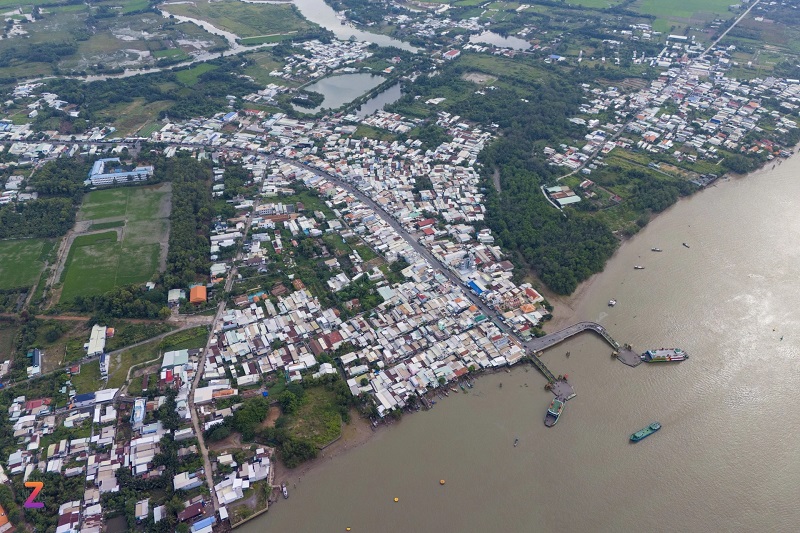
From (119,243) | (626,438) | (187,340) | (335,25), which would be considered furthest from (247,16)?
(626,438)

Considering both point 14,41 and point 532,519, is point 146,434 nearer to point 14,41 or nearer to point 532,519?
point 532,519

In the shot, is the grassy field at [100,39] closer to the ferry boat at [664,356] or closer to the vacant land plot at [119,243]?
the vacant land plot at [119,243]

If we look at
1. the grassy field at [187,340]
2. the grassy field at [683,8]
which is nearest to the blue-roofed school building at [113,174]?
the grassy field at [187,340]

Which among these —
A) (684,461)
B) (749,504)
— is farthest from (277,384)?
(749,504)

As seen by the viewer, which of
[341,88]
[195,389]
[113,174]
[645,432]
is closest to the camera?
[645,432]

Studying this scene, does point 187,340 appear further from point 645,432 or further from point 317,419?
point 645,432
